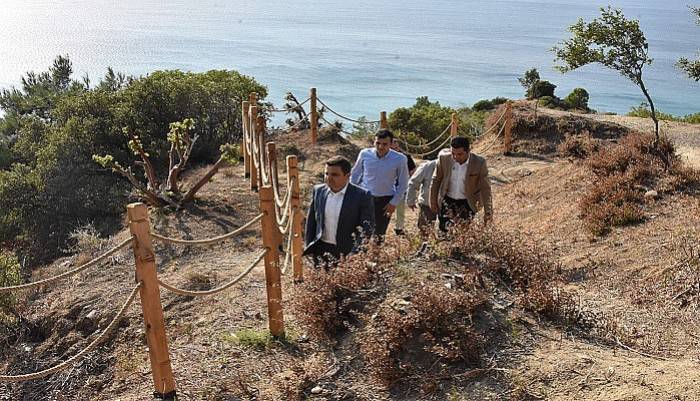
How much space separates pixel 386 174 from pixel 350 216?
1.53 metres

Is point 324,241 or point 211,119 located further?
point 211,119

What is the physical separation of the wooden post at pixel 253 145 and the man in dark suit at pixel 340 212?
4876 mm

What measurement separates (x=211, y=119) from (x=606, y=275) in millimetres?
11898

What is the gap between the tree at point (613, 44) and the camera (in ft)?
33.0

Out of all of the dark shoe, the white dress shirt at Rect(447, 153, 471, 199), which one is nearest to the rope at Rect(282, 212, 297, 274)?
the dark shoe

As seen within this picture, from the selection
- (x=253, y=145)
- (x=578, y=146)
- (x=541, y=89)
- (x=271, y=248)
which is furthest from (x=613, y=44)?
(x=541, y=89)

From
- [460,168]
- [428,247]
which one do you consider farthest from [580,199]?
[428,247]

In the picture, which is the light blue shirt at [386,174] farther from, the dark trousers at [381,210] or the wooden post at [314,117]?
the wooden post at [314,117]

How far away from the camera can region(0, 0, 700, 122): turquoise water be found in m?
55.8

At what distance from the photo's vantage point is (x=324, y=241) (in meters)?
5.20

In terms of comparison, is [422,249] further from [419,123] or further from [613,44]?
[419,123]

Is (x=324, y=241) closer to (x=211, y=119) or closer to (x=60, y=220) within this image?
(x=60, y=220)

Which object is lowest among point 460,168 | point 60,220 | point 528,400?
point 60,220

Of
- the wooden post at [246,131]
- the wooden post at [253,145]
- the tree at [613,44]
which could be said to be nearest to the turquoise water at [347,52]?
the tree at [613,44]
